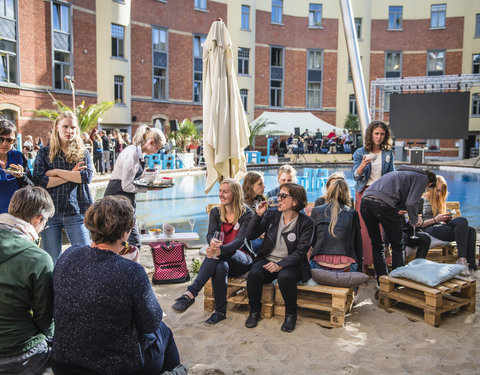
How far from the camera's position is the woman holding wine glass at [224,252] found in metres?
3.91

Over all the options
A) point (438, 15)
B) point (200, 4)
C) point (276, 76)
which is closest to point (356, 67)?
point (200, 4)

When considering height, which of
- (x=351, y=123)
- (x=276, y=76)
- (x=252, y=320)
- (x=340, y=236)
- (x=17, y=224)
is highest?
(x=276, y=76)

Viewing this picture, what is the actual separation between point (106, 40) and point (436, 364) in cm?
2325

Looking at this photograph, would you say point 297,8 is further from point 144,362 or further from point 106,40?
point 144,362

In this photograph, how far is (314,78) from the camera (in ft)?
104

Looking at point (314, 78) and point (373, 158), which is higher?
point (314, 78)

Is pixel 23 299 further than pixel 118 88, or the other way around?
pixel 118 88

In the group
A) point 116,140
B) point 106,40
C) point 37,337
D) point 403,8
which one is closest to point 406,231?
→ point 37,337

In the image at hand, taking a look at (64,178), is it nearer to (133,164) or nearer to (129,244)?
(133,164)

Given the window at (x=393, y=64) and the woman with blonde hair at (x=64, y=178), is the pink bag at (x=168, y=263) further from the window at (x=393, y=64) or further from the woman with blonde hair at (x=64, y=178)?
the window at (x=393, y=64)

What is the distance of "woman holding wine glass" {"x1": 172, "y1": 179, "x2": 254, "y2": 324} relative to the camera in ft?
12.8

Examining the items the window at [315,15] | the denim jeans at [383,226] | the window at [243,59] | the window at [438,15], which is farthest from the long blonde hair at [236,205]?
the window at [438,15]

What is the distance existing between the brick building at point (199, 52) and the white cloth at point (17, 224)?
58.7 feet

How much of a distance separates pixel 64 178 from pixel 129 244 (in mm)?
1029
